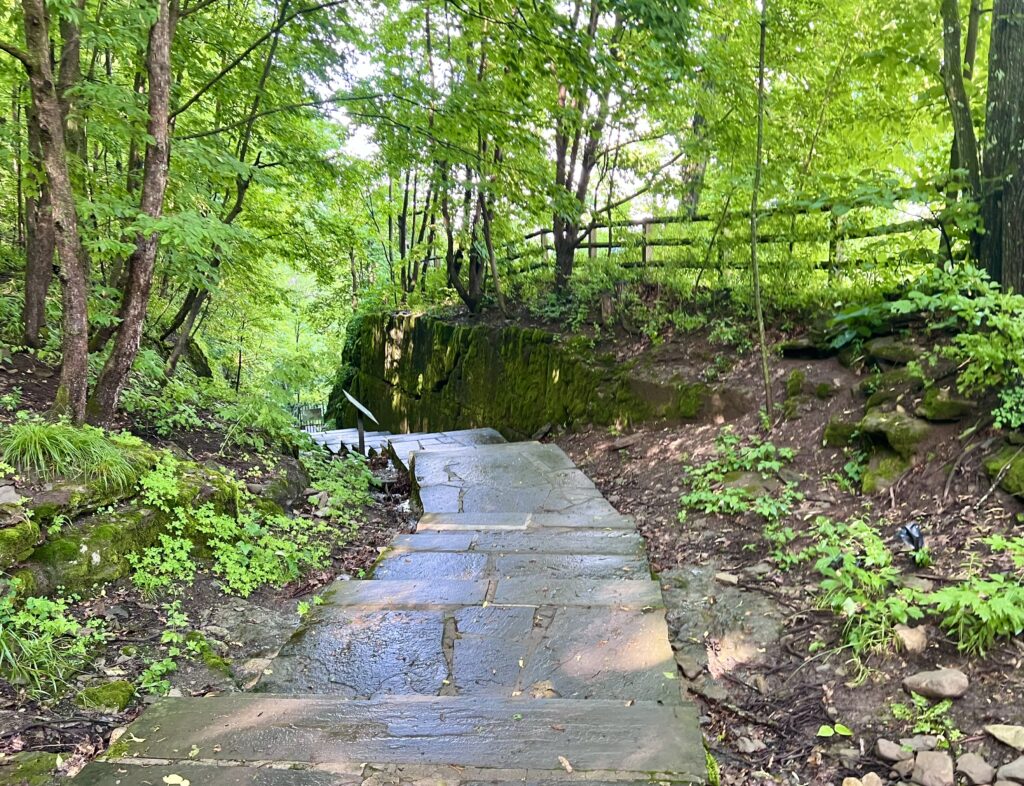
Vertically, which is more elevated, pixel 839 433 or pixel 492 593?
pixel 839 433

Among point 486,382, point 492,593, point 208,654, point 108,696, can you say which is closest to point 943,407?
point 492,593

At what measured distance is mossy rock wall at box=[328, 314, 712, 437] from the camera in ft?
22.8

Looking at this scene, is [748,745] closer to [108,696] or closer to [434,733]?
[434,733]

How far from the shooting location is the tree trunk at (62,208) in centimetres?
331

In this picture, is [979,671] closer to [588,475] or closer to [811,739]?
[811,739]

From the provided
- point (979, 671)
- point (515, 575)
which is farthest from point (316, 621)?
point (979, 671)

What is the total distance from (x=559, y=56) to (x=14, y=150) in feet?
14.4

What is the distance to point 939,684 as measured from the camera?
2.10 m

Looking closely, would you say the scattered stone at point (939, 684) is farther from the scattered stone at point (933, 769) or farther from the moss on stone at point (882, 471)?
the moss on stone at point (882, 471)

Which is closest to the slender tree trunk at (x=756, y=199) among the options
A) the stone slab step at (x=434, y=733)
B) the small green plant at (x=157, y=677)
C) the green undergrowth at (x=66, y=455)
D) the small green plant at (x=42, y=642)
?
the stone slab step at (x=434, y=733)

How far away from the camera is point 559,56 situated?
4.59 m

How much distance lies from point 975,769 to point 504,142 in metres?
5.34

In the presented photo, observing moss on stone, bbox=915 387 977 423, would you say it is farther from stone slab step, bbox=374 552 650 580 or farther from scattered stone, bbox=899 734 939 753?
scattered stone, bbox=899 734 939 753

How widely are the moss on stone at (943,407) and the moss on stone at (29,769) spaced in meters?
4.65
